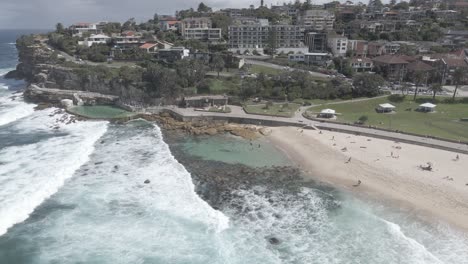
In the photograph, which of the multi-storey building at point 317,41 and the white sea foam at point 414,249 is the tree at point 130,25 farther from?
the white sea foam at point 414,249

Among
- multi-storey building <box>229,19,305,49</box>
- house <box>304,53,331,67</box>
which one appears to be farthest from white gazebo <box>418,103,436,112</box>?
multi-storey building <box>229,19,305,49</box>

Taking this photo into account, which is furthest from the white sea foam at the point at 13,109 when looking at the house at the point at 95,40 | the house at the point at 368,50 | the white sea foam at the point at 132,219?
the house at the point at 368,50

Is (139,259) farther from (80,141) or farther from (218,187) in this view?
(80,141)

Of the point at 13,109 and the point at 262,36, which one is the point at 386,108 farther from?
the point at 13,109

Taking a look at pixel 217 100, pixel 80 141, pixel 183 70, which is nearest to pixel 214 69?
pixel 183 70

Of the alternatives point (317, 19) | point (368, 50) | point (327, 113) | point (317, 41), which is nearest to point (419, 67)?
point (368, 50)

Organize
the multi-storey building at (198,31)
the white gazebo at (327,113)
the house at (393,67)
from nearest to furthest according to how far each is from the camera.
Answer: the white gazebo at (327,113) < the house at (393,67) < the multi-storey building at (198,31)

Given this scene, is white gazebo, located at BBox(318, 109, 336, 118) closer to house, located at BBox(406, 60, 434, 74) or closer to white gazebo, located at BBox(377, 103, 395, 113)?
white gazebo, located at BBox(377, 103, 395, 113)
